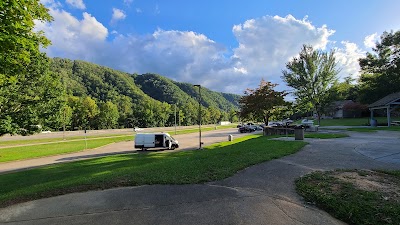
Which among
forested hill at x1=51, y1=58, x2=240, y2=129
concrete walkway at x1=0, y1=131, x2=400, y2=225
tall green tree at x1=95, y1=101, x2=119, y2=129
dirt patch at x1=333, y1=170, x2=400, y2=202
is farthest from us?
tall green tree at x1=95, y1=101, x2=119, y2=129

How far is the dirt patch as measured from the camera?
594 cm

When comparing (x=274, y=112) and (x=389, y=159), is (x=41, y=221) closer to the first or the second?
(x=389, y=159)

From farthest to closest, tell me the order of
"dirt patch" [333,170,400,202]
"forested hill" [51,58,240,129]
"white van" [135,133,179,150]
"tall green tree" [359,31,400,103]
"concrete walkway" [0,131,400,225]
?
"forested hill" [51,58,240,129], "tall green tree" [359,31,400,103], "white van" [135,133,179,150], "dirt patch" [333,170,400,202], "concrete walkway" [0,131,400,225]

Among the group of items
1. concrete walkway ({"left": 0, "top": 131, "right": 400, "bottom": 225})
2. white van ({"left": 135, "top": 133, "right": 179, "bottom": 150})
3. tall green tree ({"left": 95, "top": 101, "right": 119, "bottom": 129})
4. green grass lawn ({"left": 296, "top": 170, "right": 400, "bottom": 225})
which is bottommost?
white van ({"left": 135, "top": 133, "right": 179, "bottom": 150})

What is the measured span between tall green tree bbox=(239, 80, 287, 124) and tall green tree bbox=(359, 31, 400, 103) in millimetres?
25702

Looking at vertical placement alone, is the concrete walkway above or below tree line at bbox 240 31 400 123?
below

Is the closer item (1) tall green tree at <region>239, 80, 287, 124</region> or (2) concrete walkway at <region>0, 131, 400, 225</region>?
(2) concrete walkway at <region>0, 131, 400, 225</region>

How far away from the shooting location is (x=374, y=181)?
6.89 meters

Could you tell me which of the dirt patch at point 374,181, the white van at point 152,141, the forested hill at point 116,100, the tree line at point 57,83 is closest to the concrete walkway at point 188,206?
the dirt patch at point 374,181

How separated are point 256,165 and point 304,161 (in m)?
2.12

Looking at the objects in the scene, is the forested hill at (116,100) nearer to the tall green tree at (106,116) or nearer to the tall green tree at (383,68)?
the tall green tree at (106,116)

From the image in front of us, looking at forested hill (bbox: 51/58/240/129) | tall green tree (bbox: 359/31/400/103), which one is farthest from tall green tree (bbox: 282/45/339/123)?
forested hill (bbox: 51/58/240/129)

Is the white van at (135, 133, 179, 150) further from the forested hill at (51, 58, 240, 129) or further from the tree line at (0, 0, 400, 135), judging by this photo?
the forested hill at (51, 58, 240, 129)

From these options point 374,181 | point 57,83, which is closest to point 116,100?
point 57,83
